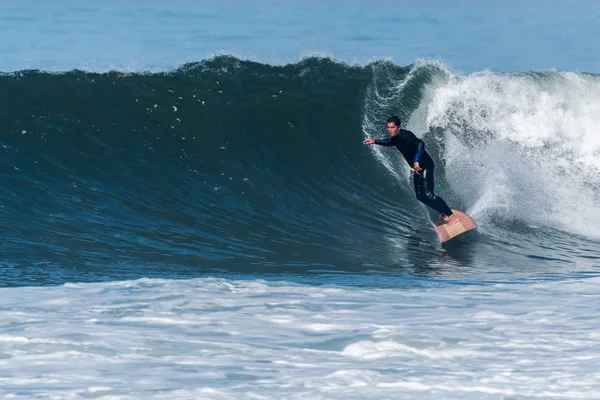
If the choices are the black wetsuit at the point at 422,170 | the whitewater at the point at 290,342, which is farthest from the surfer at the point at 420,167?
the whitewater at the point at 290,342

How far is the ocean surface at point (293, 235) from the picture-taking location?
18.6 ft

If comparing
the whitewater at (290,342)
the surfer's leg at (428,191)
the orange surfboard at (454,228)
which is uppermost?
the surfer's leg at (428,191)

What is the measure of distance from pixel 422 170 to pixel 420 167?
5 cm

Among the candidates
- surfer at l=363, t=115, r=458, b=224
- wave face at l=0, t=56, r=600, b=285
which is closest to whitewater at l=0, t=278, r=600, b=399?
wave face at l=0, t=56, r=600, b=285

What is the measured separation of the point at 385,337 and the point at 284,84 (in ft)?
32.7

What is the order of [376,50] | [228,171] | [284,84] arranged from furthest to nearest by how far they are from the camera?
[376,50], [284,84], [228,171]

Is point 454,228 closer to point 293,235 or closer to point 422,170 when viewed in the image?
point 422,170

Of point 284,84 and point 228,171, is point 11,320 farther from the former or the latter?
point 284,84

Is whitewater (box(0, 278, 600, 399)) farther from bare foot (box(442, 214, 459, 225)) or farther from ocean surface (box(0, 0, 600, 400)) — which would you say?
bare foot (box(442, 214, 459, 225))

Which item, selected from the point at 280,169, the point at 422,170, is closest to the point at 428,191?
the point at 422,170

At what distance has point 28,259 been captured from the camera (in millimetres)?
9477

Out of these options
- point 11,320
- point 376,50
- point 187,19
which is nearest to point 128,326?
point 11,320

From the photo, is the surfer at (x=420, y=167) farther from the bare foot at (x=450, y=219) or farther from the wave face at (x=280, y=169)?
the wave face at (x=280, y=169)

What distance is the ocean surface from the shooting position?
223 inches
